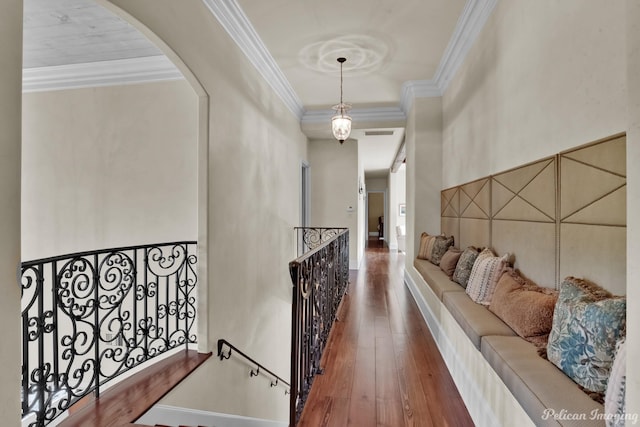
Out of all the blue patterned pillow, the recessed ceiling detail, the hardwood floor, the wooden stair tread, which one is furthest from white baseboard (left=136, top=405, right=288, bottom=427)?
the recessed ceiling detail

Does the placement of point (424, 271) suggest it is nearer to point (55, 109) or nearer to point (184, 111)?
point (184, 111)

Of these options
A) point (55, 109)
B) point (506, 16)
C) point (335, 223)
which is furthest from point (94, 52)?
point (335, 223)

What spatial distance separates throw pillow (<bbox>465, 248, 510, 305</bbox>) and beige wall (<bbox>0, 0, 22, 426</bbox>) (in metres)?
2.70

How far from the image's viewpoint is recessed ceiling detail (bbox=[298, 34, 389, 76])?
11.6 feet

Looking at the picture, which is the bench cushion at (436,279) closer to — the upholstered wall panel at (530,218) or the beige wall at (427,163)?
the upholstered wall panel at (530,218)

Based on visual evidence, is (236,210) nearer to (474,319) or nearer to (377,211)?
(474,319)

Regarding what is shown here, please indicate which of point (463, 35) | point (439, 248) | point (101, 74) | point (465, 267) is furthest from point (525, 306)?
point (101, 74)

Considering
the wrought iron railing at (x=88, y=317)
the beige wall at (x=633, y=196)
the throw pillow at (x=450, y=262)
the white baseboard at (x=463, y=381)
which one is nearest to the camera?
the beige wall at (x=633, y=196)

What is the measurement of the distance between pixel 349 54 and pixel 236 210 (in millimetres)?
2432

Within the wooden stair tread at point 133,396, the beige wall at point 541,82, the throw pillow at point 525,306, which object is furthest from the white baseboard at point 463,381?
the wooden stair tread at point 133,396

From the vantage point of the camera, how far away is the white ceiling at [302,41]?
2.79 metres

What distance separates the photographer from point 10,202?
117 centimetres

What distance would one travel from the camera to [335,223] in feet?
23.6

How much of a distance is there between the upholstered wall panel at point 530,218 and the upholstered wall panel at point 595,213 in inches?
4.1
